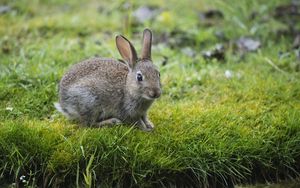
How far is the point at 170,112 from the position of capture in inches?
232

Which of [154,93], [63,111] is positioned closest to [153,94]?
[154,93]

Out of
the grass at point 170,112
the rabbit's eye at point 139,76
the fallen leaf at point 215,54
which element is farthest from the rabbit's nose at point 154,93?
the fallen leaf at point 215,54

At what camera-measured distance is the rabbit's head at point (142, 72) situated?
5.34 m

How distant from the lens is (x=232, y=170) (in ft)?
16.9

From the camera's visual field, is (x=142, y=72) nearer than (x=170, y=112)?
Yes

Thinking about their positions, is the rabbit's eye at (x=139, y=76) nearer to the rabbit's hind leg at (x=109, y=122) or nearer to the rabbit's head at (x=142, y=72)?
the rabbit's head at (x=142, y=72)

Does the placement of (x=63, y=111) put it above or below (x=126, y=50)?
below

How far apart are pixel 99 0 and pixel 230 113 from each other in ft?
18.9

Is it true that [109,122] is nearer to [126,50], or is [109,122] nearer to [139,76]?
[139,76]

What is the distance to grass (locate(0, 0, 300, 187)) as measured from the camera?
4910mm

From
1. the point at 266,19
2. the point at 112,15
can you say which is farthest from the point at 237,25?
the point at 112,15

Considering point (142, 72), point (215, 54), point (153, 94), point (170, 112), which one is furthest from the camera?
point (215, 54)

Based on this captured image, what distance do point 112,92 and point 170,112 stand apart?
2.42ft

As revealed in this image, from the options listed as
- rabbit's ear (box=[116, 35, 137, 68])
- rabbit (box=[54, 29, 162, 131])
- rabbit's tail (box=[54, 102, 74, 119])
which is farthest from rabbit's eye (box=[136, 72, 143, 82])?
rabbit's tail (box=[54, 102, 74, 119])
